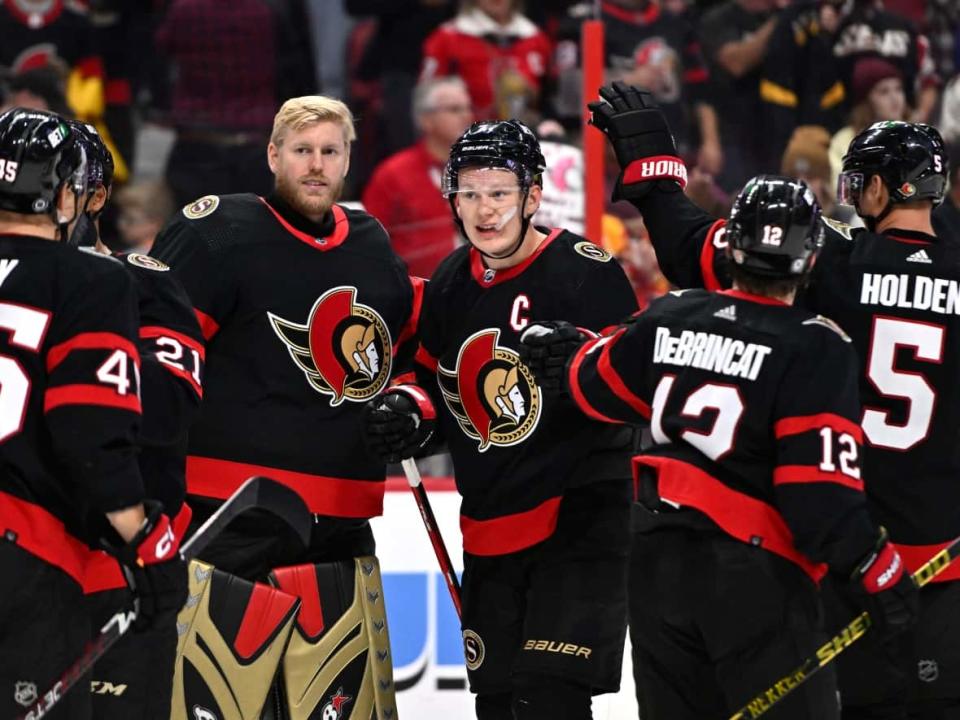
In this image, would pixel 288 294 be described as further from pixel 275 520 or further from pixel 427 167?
pixel 427 167

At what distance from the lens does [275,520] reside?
3881 mm

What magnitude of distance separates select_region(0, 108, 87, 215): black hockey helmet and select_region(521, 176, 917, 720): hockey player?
1048 mm

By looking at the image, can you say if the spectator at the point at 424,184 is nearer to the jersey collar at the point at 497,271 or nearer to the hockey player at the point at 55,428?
the jersey collar at the point at 497,271

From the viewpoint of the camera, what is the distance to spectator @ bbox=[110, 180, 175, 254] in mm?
6004

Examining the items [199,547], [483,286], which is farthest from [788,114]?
[199,547]

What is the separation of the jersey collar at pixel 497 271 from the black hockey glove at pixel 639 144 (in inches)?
7.9

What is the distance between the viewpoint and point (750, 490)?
3131 millimetres

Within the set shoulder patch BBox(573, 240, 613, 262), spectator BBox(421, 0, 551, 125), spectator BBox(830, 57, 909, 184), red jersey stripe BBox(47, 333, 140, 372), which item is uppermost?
spectator BBox(421, 0, 551, 125)

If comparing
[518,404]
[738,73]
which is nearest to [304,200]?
[518,404]

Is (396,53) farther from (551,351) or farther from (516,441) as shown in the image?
(551,351)

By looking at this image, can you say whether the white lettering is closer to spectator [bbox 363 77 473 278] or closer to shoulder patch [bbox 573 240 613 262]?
shoulder patch [bbox 573 240 613 262]

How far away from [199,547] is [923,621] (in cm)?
142

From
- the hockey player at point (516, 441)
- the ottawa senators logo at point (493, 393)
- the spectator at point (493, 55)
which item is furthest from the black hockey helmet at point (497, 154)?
the spectator at point (493, 55)

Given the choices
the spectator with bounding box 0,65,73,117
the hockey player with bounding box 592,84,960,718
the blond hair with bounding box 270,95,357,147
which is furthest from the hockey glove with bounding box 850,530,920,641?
the spectator with bounding box 0,65,73,117
